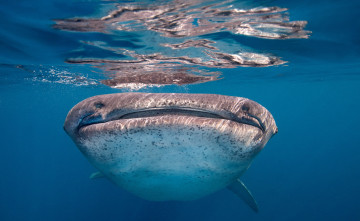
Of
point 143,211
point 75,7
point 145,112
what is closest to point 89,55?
point 75,7

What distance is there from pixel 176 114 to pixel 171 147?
0.43 m

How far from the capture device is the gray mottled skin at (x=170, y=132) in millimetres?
2707

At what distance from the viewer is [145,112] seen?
3.10m

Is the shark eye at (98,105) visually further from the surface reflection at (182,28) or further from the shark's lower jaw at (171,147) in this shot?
the surface reflection at (182,28)

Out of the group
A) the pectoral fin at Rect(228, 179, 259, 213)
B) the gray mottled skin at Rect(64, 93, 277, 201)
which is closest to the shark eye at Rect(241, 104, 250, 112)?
the gray mottled skin at Rect(64, 93, 277, 201)

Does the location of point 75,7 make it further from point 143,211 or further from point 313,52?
point 143,211

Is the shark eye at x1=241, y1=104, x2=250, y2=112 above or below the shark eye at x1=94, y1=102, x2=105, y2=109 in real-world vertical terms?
below

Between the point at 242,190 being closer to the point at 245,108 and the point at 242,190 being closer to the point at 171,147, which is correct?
the point at 245,108

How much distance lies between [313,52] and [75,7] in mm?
12202

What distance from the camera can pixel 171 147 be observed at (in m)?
2.87

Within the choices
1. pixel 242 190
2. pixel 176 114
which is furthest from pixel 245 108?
pixel 242 190

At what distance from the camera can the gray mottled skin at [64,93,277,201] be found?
2707 mm

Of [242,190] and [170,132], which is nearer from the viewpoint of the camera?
[170,132]

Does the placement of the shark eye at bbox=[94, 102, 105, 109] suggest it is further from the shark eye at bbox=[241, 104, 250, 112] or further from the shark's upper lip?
the shark eye at bbox=[241, 104, 250, 112]
